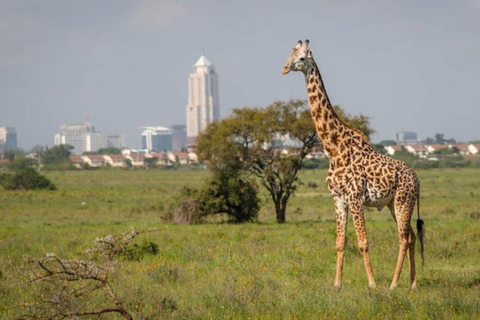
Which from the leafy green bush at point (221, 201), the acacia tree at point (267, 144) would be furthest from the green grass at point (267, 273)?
the acacia tree at point (267, 144)

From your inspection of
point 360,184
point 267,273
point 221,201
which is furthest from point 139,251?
point 221,201

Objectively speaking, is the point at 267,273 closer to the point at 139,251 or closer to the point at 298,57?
the point at 298,57

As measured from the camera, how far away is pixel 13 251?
928 inches

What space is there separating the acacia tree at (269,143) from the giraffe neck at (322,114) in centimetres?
1997

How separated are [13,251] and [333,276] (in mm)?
9950

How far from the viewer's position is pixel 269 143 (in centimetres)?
3716

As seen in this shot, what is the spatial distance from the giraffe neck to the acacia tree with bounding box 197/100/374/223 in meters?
20.0

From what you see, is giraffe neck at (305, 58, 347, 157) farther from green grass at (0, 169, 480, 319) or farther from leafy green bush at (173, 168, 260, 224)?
leafy green bush at (173, 168, 260, 224)

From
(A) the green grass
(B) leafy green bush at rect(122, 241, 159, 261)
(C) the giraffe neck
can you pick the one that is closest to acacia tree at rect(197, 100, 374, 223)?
(A) the green grass

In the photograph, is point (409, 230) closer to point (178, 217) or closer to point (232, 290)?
point (232, 290)

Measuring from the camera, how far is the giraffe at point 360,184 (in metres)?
15.4

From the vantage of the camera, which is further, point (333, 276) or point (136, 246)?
point (136, 246)

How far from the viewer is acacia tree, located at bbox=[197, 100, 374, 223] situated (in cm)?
3650

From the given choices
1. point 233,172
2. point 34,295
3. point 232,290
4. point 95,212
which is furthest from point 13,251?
point 95,212
